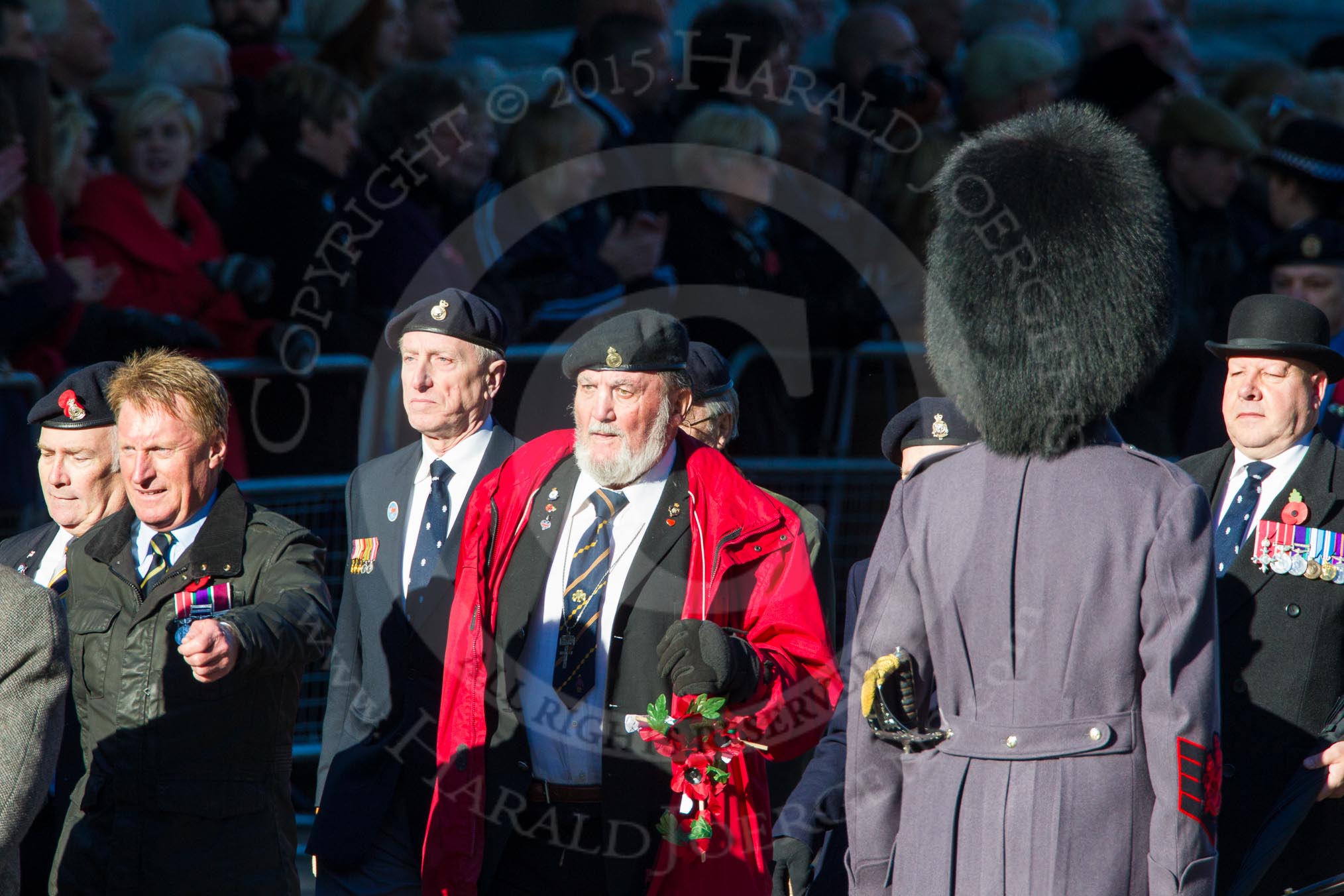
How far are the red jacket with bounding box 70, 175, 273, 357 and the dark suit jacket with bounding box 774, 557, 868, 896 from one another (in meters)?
3.60

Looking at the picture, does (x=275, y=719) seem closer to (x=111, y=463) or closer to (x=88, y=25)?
(x=111, y=463)

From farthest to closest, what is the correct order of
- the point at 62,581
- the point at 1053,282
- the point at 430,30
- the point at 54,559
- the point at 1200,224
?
the point at 1200,224
the point at 430,30
the point at 54,559
the point at 62,581
the point at 1053,282

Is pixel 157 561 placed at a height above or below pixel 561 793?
above

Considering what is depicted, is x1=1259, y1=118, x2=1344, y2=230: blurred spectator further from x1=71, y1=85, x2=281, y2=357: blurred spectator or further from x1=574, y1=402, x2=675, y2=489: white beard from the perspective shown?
x1=71, y1=85, x2=281, y2=357: blurred spectator

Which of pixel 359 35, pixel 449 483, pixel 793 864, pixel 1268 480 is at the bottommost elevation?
pixel 793 864

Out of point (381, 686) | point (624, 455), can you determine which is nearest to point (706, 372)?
point (624, 455)

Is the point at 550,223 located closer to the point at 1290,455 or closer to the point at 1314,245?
the point at 1314,245

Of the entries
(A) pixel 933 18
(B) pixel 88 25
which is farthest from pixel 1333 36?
(B) pixel 88 25

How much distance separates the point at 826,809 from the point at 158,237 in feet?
14.0

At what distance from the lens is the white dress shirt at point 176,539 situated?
400cm

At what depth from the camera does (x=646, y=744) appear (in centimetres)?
398

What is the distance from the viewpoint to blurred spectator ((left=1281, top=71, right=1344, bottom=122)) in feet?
28.5

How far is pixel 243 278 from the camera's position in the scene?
7.02 metres

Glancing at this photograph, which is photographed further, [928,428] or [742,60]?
[742,60]
